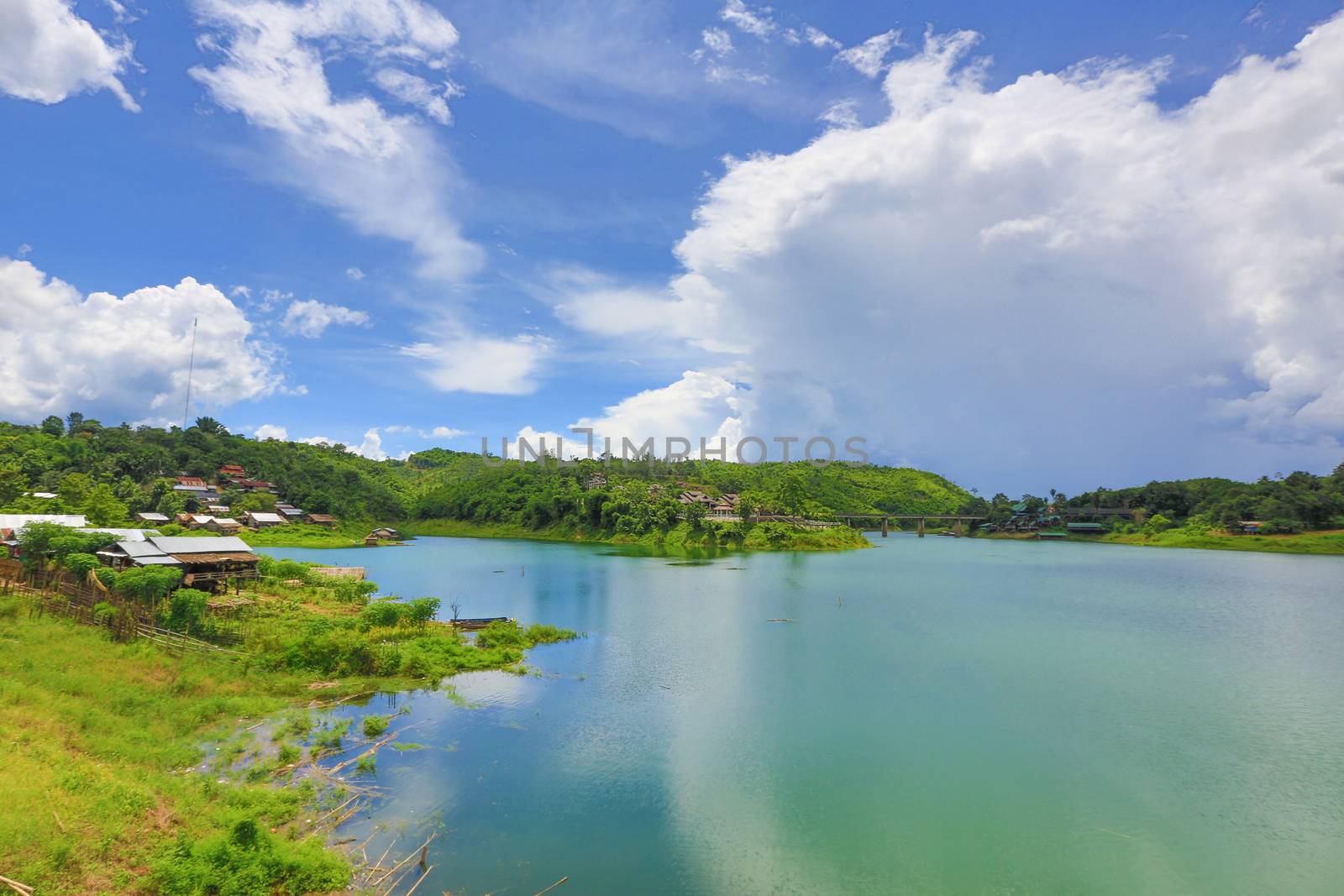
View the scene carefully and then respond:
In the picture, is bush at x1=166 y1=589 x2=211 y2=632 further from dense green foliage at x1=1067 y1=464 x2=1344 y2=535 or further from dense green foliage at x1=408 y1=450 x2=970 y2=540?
dense green foliage at x1=1067 y1=464 x2=1344 y2=535

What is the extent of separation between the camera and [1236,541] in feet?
276

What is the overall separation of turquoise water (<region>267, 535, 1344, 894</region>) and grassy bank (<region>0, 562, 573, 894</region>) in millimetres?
1956

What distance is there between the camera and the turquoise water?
1159 centimetres

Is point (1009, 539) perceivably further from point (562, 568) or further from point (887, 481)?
point (562, 568)

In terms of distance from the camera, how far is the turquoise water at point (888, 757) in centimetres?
1159

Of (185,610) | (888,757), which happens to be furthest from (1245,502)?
(185,610)

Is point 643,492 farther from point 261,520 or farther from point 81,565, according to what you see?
point 81,565

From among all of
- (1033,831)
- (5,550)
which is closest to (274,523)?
(5,550)

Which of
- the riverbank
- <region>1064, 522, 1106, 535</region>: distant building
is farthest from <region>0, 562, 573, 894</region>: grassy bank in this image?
<region>1064, 522, 1106, 535</region>: distant building

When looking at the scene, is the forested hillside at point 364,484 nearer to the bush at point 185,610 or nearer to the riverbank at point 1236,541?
the bush at point 185,610

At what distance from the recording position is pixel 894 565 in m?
64.8

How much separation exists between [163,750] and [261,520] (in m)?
71.4

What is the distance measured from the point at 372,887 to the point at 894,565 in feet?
203

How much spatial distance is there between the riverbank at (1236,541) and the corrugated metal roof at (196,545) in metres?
110
